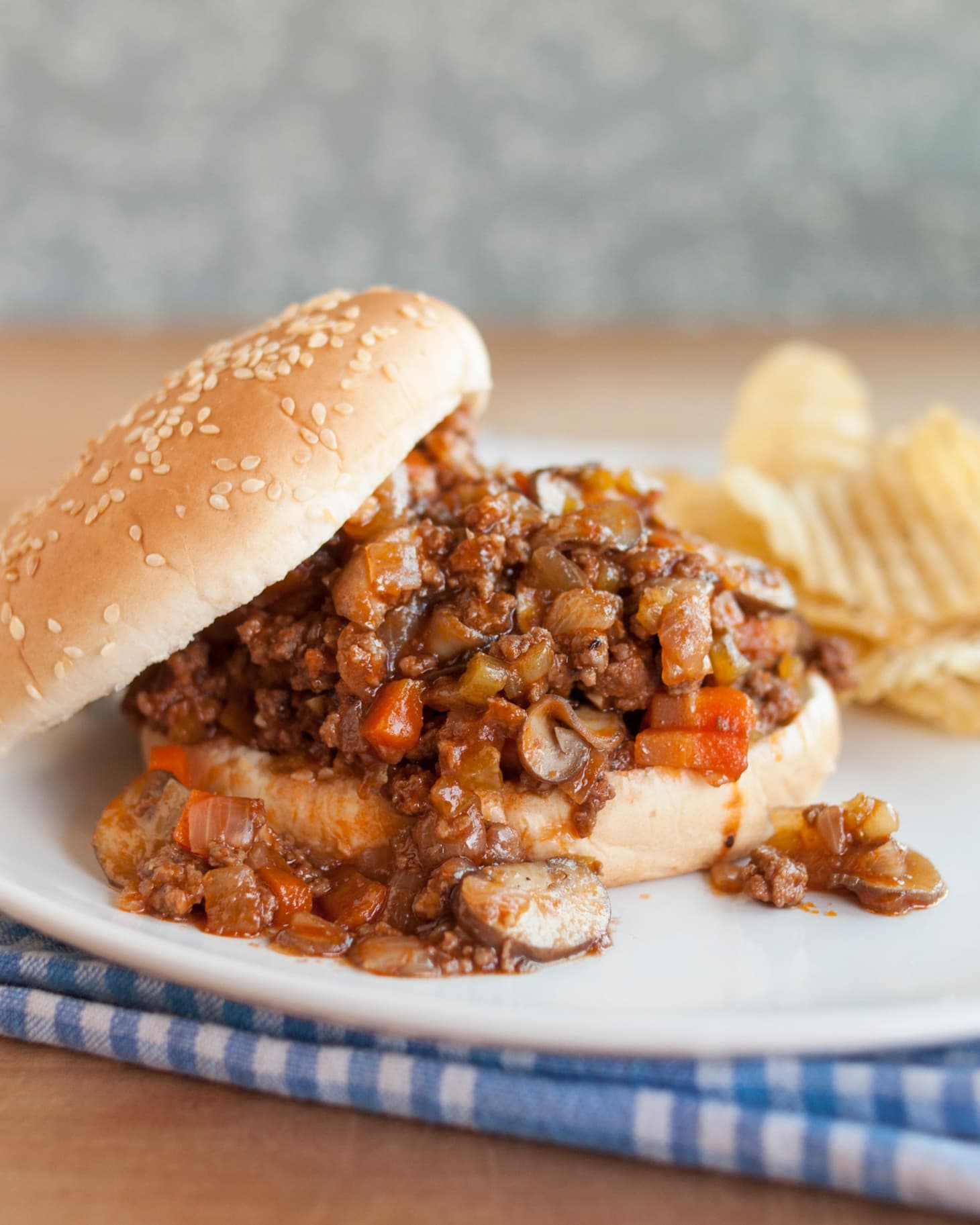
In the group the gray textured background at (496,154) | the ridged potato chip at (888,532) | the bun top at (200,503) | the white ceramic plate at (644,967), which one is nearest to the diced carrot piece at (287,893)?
the white ceramic plate at (644,967)

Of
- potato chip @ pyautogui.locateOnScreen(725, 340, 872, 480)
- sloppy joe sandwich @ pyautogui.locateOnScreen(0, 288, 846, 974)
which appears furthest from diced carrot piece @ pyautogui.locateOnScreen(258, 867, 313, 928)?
potato chip @ pyautogui.locateOnScreen(725, 340, 872, 480)

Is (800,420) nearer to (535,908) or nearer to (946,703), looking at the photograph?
(946,703)

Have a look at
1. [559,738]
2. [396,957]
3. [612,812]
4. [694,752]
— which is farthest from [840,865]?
[396,957]

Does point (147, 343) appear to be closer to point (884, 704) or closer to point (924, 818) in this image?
point (884, 704)

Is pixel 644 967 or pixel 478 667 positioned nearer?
pixel 644 967

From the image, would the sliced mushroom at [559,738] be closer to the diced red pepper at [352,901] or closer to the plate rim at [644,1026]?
the diced red pepper at [352,901]

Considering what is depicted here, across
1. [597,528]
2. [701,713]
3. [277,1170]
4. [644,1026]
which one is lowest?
[277,1170]
